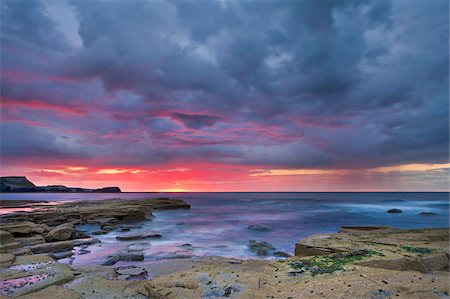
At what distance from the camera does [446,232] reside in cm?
1568

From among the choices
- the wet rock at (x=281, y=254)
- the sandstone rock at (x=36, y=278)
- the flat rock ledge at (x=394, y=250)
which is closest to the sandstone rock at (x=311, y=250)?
the flat rock ledge at (x=394, y=250)

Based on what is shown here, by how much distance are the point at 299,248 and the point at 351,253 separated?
317cm

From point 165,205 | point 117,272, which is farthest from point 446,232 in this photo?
point 165,205

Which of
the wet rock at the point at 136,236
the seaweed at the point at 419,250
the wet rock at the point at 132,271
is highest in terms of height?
the seaweed at the point at 419,250

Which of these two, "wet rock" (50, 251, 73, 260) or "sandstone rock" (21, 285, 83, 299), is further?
"wet rock" (50, 251, 73, 260)

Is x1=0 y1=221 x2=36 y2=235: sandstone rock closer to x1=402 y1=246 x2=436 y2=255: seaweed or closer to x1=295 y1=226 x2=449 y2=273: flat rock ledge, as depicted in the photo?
x1=295 y1=226 x2=449 y2=273: flat rock ledge

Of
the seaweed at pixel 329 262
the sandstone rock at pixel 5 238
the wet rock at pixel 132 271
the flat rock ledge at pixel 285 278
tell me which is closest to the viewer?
the flat rock ledge at pixel 285 278

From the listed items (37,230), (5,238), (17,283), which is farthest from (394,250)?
(37,230)

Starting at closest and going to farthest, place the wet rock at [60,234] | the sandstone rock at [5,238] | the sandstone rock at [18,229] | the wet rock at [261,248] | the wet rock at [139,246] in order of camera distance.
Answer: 1. the sandstone rock at [5,238]
2. the wet rock at [261,248]
3. the wet rock at [139,246]
4. the wet rock at [60,234]
5. the sandstone rock at [18,229]

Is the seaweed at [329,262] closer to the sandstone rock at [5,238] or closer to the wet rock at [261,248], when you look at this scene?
the wet rock at [261,248]

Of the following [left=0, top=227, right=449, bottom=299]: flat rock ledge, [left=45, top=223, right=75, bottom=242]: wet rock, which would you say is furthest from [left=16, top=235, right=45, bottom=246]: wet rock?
[left=0, top=227, right=449, bottom=299]: flat rock ledge

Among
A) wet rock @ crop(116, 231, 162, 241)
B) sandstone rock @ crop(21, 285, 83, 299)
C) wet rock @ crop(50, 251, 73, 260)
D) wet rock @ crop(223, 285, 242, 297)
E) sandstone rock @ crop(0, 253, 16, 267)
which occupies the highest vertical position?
wet rock @ crop(223, 285, 242, 297)

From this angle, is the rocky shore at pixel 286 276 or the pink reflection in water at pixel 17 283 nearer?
the rocky shore at pixel 286 276

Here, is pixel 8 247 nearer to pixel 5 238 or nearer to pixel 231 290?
pixel 5 238
